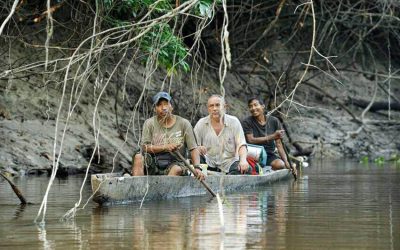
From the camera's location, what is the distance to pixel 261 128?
15.1 m

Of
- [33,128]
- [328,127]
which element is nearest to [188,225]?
[33,128]

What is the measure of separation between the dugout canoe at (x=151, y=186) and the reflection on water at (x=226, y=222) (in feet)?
0.61

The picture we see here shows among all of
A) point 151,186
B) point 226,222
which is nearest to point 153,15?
point 151,186

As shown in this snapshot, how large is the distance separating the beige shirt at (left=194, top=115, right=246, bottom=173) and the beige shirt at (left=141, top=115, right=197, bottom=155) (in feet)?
2.98

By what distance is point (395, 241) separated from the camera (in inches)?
295

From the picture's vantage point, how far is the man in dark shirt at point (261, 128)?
14.9m

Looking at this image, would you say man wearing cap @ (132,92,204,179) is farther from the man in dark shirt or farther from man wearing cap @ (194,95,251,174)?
the man in dark shirt

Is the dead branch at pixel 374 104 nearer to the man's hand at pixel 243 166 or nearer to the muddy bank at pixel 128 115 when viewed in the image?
the muddy bank at pixel 128 115

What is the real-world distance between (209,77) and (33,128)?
18.8ft

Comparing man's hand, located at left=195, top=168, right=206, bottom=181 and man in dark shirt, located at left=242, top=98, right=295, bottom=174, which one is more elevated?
man in dark shirt, located at left=242, top=98, right=295, bottom=174

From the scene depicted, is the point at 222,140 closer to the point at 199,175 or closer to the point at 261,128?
the point at 199,175

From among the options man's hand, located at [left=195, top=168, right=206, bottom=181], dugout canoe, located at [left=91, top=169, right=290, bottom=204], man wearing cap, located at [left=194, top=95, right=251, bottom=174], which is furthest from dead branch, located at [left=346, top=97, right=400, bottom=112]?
man's hand, located at [left=195, top=168, right=206, bottom=181]

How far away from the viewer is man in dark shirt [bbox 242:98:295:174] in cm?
1487

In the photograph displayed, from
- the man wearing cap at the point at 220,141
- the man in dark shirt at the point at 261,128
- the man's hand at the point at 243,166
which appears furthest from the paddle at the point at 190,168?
the man in dark shirt at the point at 261,128
